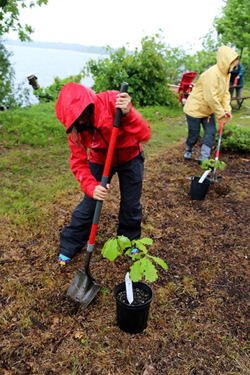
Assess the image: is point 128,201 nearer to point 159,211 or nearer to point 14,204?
point 159,211

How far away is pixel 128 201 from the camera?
2748 millimetres

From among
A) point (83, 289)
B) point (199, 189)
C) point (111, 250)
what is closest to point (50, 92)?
point (199, 189)

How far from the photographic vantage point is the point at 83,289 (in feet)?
8.10

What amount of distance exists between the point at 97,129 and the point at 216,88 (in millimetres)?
3208

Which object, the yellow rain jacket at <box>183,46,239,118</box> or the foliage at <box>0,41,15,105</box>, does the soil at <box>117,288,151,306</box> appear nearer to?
the yellow rain jacket at <box>183,46,239,118</box>

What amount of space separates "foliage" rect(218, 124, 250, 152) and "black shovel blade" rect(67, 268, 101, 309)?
4674mm

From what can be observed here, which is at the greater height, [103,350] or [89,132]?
[89,132]

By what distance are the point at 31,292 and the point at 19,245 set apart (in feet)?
2.32

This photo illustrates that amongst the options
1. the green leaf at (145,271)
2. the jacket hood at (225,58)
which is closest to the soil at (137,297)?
the green leaf at (145,271)

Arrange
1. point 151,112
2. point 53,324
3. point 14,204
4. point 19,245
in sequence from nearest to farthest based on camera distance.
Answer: point 53,324, point 19,245, point 14,204, point 151,112

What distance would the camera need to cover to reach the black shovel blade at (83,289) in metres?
2.44

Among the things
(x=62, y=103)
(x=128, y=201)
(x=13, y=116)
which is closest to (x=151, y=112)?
(x=13, y=116)

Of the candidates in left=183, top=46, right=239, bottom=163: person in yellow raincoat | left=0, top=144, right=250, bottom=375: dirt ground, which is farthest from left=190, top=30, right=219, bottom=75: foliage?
left=0, top=144, right=250, bottom=375: dirt ground

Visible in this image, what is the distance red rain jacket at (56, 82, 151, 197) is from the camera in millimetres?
1952
